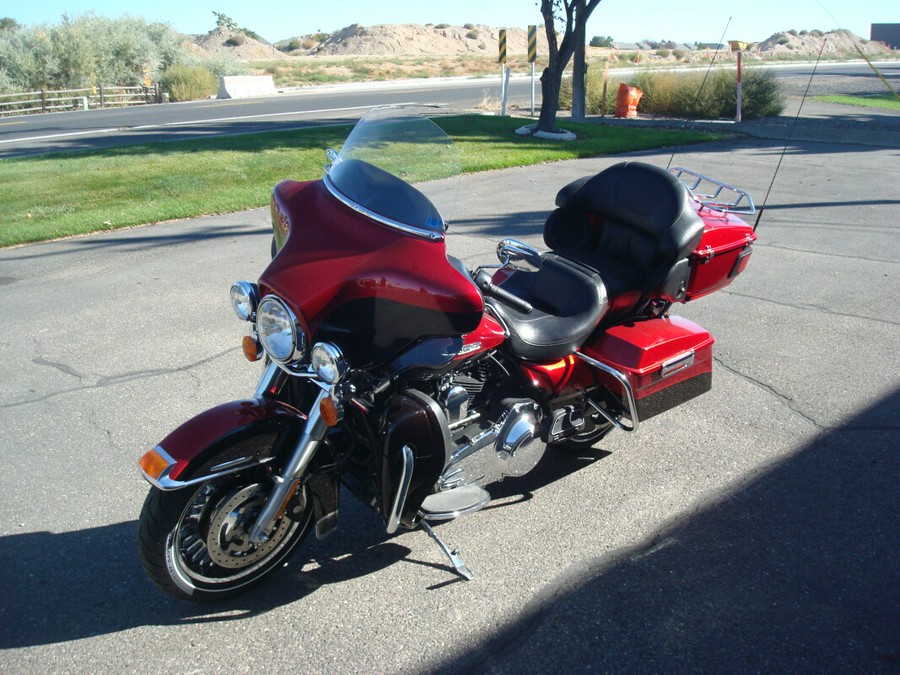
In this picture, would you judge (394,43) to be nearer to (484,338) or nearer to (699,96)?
(699,96)

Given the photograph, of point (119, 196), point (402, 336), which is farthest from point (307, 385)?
point (119, 196)

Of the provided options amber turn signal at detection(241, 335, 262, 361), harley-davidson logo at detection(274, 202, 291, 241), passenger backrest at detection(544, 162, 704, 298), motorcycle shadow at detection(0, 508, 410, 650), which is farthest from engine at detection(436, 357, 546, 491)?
passenger backrest at detection(544, 162, 704, 298)

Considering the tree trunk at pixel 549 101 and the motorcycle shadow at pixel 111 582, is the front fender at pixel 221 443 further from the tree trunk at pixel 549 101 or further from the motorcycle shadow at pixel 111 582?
the tree trunk at pixel 549 101

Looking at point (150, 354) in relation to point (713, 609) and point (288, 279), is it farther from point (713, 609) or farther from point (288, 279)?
point (713, 609)

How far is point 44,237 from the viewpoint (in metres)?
9.05

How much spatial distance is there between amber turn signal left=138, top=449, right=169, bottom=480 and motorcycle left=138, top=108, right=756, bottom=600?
0.02 metres

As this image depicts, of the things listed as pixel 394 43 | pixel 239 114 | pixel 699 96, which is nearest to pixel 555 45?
pixel 699 96

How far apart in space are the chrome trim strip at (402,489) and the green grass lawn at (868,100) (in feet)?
83.4

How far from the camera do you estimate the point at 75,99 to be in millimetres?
30188

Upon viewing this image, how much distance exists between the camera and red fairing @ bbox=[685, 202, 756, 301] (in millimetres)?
4172

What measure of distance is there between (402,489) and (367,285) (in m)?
0.84

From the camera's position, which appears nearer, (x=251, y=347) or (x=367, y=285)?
(x=367, y=285)

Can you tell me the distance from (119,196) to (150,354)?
6.35 metres

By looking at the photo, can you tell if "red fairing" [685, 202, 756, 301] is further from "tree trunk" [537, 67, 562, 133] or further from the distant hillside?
the distant hillside
